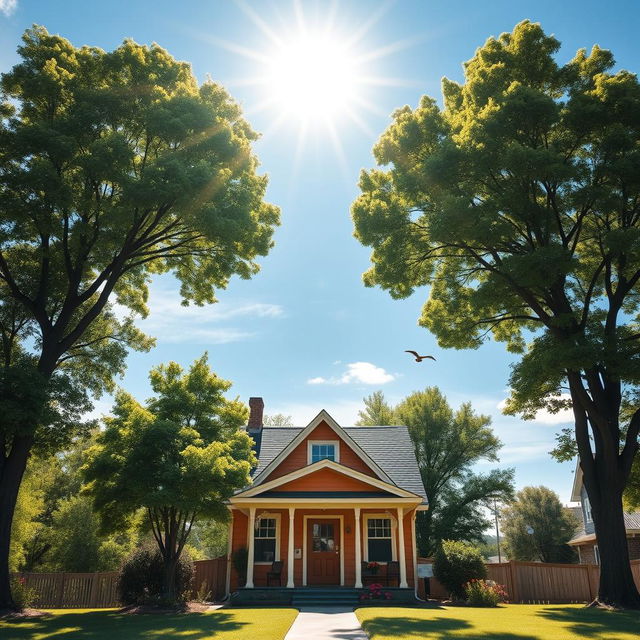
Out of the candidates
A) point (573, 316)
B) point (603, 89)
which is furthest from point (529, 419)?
point (603, 89)

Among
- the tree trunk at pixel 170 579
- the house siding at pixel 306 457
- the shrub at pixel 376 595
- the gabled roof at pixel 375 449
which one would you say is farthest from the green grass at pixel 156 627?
the gabled roof at pixel 375 449

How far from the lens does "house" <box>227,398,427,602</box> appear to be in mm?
19969

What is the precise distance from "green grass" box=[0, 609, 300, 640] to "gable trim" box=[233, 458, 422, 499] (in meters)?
5.40

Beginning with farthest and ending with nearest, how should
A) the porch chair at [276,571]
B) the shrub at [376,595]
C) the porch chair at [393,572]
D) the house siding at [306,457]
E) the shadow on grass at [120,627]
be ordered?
the house siding at [306,457]
the porch chair at [393,572]
the porch chair at [276,571]
the shrub at [376,595]
the shadow on grass at [120,627]

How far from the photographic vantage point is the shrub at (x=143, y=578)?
1809 centimetres

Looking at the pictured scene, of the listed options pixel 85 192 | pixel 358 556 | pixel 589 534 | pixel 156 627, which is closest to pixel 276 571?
pixel 358 556

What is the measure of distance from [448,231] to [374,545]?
13486 millimetres

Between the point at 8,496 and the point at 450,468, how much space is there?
110 feet

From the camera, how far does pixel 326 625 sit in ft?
39.0

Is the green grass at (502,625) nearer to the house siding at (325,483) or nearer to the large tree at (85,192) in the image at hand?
the house siding at (325,483)

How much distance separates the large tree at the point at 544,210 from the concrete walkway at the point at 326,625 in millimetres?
7507

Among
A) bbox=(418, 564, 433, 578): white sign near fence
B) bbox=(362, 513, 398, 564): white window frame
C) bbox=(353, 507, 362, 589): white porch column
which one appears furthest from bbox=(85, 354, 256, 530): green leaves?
bbox=(418, 564, 433, 578): white sign near fence

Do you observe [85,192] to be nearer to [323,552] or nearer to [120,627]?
[120,627]

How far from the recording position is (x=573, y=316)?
15.3m
